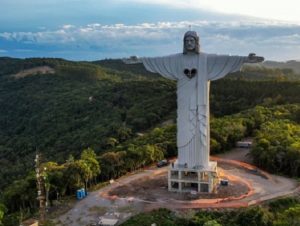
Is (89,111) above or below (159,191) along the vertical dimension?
above

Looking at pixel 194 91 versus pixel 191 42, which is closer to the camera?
pixel 191 42

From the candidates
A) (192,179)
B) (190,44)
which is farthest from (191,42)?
(192,179)

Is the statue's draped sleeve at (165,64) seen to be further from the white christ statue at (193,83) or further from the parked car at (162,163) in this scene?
the parked car at (162,163)

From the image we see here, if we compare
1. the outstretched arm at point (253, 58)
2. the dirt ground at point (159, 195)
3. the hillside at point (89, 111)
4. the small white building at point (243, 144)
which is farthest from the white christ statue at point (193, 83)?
the hillside at point (89, 111)

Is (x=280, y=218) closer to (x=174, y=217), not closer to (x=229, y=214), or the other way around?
(x=229, y=214)

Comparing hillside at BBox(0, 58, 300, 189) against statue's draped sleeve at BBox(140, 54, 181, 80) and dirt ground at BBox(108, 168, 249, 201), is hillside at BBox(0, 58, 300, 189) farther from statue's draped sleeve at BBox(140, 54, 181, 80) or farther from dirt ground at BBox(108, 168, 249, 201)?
statue's draped sleeve at BBox(140, 54, 181, 80)

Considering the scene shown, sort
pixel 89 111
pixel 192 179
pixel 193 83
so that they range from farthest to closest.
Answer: pixel 89 111
pixel 192 179
pixel 193 83

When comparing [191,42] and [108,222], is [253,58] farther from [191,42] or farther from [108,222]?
[108,222]
